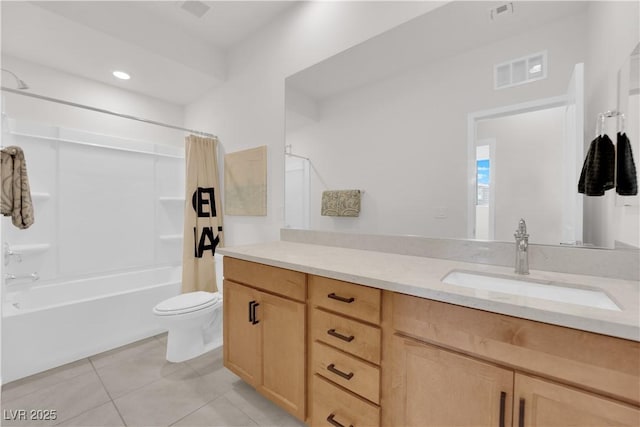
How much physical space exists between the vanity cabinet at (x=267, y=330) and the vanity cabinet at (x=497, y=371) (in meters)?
0.46

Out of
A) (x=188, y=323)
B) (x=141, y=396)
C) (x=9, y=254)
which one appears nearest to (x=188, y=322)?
(x=188, y=323)

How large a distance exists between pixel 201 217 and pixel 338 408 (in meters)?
2.13

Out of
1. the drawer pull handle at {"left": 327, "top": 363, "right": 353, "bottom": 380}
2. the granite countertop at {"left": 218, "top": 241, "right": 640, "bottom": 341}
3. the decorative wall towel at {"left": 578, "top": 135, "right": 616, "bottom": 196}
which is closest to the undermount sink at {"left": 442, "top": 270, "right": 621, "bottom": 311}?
the granite countertop at {"left": 218, "top": 241, "right": 640, "bottom": 341}

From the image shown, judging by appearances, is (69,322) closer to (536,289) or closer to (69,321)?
(69,321)

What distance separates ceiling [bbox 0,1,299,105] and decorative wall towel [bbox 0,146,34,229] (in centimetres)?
95

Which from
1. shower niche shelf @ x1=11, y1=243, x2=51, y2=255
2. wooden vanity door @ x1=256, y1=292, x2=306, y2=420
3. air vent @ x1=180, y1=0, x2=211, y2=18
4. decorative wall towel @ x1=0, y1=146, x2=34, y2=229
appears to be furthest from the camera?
shower niche shelf @ x1=11, y1=243, x2=51, y2=255

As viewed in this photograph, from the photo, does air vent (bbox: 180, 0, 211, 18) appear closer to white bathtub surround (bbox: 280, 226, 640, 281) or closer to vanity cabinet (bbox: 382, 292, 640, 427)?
white bathtub surround (bbox: 280, 226, 640, 281)

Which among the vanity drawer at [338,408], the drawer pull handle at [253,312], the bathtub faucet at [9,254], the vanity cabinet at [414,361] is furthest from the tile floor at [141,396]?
the bathtub faucet at [9,254]

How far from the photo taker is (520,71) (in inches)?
48.7

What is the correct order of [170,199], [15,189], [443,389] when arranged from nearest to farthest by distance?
[443,389], [15,189], [170,199]

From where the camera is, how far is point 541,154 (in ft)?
3.93

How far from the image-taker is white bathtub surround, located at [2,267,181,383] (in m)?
1.73

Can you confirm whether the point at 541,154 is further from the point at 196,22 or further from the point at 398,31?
the point at 196,22

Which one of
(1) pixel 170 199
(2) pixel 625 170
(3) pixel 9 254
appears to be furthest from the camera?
(1) pixel 170 199
